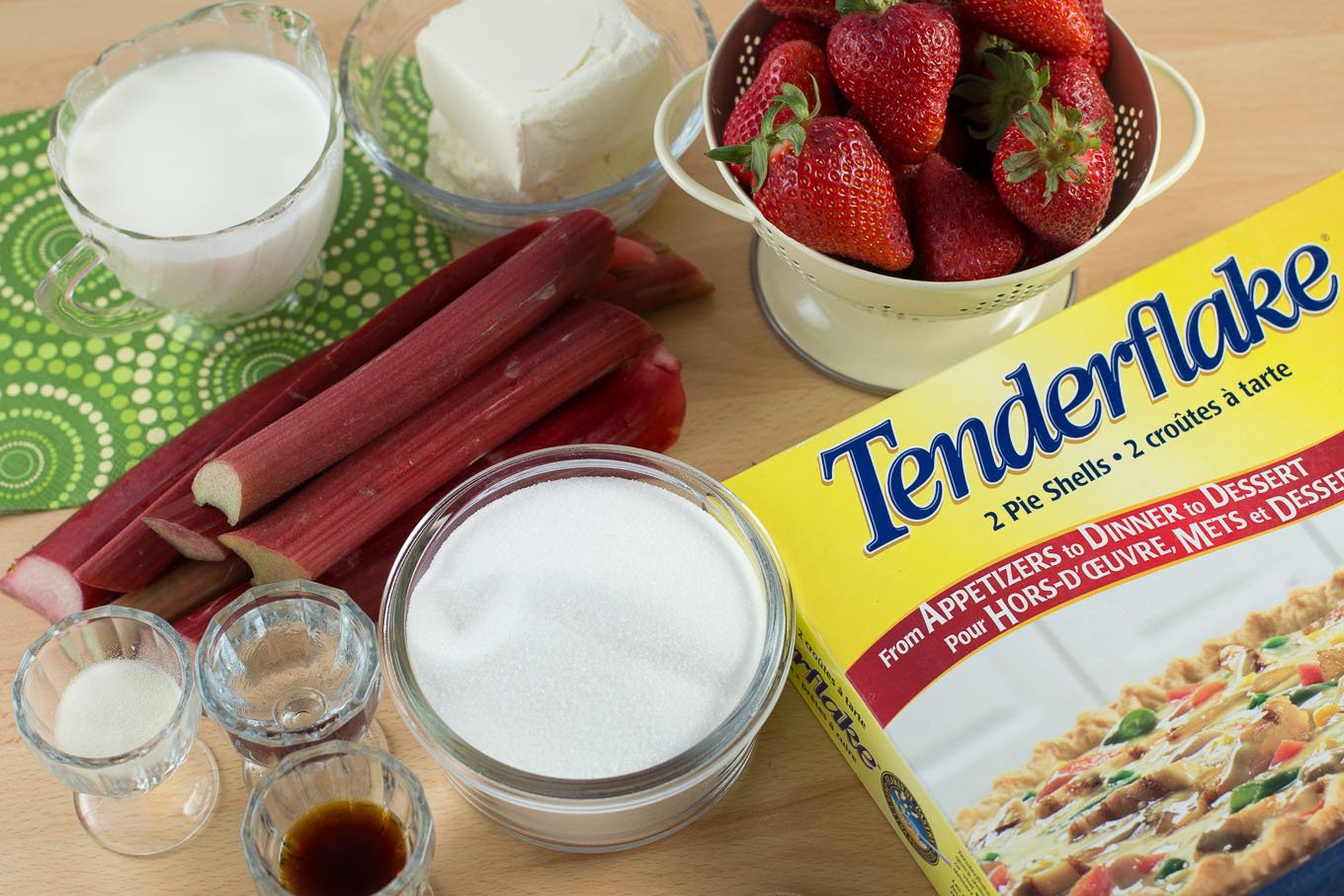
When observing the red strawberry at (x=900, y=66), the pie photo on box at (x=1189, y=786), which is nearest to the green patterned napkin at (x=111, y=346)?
the red strawberry at (x=900, y=66)

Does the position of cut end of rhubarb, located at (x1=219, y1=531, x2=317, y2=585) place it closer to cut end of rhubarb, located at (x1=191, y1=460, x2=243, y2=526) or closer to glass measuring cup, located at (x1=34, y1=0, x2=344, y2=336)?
cut end of rhubarb, located at (x1=191, y1=460, x2=243, y2=526)

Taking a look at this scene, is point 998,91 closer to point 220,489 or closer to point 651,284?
point 651,284

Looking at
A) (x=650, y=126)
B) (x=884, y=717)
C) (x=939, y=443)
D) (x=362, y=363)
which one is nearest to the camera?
(x=884, y=717)

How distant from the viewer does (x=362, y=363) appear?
45.8 inches

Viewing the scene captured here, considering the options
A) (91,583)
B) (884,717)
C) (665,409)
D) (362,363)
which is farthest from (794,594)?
(91,583)

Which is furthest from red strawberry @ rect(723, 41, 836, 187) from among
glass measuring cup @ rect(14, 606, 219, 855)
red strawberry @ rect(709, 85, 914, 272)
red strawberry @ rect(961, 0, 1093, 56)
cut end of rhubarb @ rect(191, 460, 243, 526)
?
glass measuring cup @ rect(14, 606, 219, 855)

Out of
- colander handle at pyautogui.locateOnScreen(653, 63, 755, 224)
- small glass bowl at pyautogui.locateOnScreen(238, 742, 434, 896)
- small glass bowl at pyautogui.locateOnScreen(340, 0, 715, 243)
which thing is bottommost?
small glass bowl at pyautogui.locateOnScreen(238, 742, 434, 896)

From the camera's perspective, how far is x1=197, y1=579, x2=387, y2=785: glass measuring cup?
92 centimetres

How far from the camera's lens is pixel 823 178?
990 millimetres

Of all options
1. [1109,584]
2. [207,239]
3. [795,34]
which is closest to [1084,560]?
[1109,584]

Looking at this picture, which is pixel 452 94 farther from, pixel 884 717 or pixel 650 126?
pixel 884 717

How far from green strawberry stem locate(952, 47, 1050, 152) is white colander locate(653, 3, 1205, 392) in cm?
11

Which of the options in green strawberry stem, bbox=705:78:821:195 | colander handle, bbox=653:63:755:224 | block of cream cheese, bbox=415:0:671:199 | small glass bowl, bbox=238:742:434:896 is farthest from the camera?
block of cream cheese, bbox=415:0:671:199

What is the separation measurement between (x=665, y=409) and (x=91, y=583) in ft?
1.64
